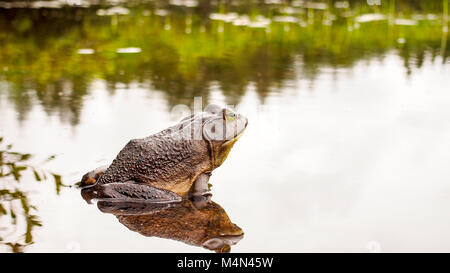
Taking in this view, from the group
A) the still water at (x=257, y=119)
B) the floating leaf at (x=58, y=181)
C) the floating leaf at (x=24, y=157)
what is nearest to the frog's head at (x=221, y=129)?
the still water at (x=257, y=119)

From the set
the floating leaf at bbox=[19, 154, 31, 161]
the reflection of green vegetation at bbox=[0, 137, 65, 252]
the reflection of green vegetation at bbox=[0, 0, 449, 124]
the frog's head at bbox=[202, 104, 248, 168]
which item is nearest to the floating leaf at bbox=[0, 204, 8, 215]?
the reflection of green vegetation at bbox=[0, 137, 65, 252]

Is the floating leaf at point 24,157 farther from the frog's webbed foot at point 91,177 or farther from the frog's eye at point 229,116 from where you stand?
the frog's eye at point 229,116

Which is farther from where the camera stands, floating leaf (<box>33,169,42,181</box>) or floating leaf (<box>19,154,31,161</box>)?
floating leaf (<box>19,154,31,161</box>)

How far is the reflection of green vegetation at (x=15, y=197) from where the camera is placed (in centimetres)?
429

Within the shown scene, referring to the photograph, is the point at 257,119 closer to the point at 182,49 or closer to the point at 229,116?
the point at 229,116

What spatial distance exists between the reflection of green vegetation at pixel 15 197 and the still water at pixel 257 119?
0.07 ft

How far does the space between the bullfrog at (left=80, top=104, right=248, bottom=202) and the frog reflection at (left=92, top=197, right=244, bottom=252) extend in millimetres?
101

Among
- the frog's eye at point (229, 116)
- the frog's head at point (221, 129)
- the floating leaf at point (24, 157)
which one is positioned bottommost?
the floating leaf at point (24, 157)

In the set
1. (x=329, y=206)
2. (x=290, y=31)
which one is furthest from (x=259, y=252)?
(x=290, y=31)

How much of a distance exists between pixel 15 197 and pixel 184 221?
1.43 metres

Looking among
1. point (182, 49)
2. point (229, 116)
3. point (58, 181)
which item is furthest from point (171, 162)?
point (182, 49)

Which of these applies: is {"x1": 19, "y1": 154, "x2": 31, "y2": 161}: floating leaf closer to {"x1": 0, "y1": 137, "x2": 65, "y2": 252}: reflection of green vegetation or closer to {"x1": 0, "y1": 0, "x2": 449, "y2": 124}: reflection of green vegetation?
{"x1": 0, "y1": 137, "x2": 65, "y2": 252}: reflection of green vegetation

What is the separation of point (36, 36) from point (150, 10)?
19.1ft

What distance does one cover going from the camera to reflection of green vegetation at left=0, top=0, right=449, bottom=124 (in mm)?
9195
